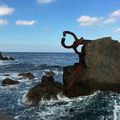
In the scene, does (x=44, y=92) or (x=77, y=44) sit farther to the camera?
(x=44, y=92)

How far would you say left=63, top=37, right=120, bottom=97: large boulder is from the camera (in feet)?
68.6

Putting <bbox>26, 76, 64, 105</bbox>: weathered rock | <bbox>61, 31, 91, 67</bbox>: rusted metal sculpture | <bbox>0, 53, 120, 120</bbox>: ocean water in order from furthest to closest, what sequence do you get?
<bbox>26, 76, 64, 105</bbox>: weathered rock
<bbox>61, 31, 91, 67</bbox>: rusted metal sculpture
<bbox>0, 53, 120, 120</bbox>: ocean water

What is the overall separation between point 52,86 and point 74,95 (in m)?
1.56

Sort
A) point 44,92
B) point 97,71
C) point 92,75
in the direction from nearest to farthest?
1. point 92,75
2. point 97,71
3. point 44,92

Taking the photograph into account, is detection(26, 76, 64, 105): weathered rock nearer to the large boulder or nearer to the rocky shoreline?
the rocky shoreline

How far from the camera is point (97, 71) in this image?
21.0m

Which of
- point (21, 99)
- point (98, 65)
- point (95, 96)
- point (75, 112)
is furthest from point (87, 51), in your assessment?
point (21, 99)

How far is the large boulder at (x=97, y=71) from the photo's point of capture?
20.9 m

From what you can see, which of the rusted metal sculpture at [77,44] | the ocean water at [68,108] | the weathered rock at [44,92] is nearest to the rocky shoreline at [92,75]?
the weathered rock at [44,92]

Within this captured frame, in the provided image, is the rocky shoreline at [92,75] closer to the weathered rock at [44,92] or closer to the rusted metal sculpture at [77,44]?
the weathered rock at [44,92]

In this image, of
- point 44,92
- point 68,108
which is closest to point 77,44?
point 44,92

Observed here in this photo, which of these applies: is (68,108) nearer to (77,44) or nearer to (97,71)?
(97,71)

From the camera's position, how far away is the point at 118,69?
2125cm

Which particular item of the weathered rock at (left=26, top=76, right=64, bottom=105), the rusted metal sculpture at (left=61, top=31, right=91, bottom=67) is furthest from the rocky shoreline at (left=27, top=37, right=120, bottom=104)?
the rusted metal sculpture at (left=61, top=31, right=91, bottom=67)
